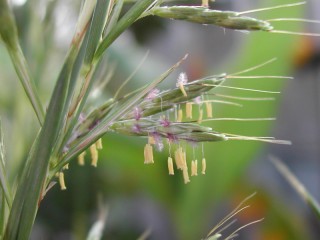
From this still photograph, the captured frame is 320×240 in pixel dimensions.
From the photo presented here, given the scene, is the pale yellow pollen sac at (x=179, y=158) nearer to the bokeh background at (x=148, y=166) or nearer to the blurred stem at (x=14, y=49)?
the blurred stem at (x=14, y=49)

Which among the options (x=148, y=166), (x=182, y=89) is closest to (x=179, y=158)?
(x=182, y=89)

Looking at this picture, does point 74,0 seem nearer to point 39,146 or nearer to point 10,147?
point 10,147

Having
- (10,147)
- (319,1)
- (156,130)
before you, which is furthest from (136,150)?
(319,1)

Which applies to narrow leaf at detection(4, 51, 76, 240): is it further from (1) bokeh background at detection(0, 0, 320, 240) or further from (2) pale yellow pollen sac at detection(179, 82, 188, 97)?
(1) bokeh background at detection(0, 0, 320, 240)

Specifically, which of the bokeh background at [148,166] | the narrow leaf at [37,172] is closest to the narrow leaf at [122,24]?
the narrow leaf at [37,172]

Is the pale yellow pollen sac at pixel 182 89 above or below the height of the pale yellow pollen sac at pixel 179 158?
above

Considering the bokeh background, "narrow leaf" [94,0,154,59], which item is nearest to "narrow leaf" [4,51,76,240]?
"narrow leaf" [94,0,154,59]

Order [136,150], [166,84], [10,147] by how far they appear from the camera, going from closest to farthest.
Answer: [10,147] < [136,150] < [166,84]

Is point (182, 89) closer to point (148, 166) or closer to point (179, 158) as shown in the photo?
point (179, 158)

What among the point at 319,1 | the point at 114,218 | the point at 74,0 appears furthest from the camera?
the point at 319,1

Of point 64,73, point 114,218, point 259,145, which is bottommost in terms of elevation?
point 114,218
